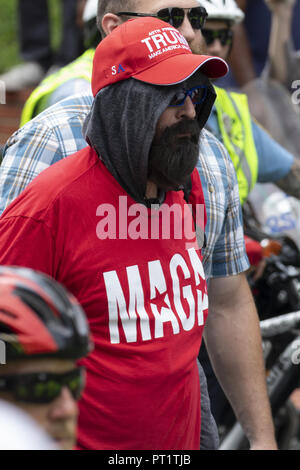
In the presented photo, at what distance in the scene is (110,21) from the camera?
9.92ft

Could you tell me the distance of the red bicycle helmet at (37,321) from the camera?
4.39ft

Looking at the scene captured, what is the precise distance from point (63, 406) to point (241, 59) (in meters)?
6.02

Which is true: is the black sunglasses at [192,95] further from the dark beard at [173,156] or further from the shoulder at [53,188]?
the shoulder at [53,188]

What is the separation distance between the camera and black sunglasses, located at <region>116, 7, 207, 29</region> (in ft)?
9.80

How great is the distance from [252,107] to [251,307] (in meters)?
2.44

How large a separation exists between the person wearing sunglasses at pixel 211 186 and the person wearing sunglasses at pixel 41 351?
4.16 feet

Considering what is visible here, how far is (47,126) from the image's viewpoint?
272 cm

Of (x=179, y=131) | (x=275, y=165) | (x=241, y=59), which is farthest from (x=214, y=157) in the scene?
(x=241, y=59)

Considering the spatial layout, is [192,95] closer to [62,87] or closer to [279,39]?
[62,87]

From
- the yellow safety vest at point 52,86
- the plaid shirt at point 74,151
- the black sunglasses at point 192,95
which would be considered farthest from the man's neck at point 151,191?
the yellow safety vest at point 52,86

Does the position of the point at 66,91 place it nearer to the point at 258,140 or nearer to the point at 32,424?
the point at 258,140

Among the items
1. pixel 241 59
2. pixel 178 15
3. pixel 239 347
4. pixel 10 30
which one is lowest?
pixel 10 30

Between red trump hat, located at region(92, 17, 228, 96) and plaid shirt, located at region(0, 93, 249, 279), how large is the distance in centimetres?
32
